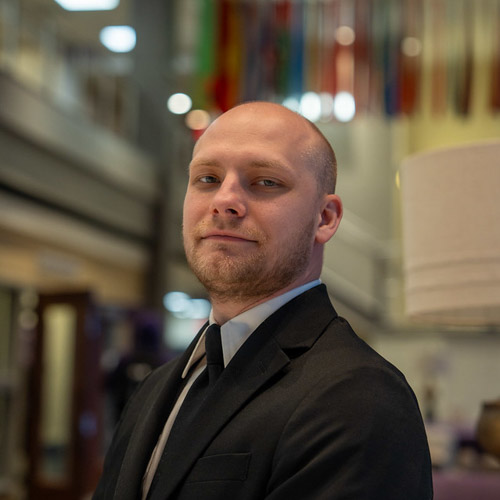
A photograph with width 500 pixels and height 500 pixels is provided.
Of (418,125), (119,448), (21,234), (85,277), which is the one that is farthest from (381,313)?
(119,448)

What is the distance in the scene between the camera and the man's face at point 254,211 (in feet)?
4.09

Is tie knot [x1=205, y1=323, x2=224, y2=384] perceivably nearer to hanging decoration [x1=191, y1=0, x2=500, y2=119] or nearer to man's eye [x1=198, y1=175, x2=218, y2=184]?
man's eye [x1=198, y1=175, x2=218, y2=184]

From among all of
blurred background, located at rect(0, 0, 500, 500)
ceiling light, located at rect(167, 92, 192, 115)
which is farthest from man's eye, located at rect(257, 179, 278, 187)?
ceiling light, located at rect(167, 92, 192, 115)

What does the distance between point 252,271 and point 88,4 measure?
36.7ft

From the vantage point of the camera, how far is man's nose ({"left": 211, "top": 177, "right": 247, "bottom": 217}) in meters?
1.24

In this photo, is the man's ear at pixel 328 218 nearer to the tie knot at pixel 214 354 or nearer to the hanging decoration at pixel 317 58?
the tie knot at pixel 214 354

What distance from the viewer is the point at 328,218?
4.41 feet

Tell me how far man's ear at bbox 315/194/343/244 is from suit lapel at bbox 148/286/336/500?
0.09 meters

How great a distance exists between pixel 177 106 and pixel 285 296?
965 centimetres

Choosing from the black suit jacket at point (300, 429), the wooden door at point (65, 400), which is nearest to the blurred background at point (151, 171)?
the wooden door at point (65, 400)

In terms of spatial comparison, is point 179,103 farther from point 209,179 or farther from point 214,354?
point 214,354

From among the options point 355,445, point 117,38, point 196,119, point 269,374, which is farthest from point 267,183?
point 117,38

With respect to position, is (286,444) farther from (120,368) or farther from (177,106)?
(177,106)

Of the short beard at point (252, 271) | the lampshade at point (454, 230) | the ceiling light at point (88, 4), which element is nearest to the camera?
the short beard at point (252, 271)
